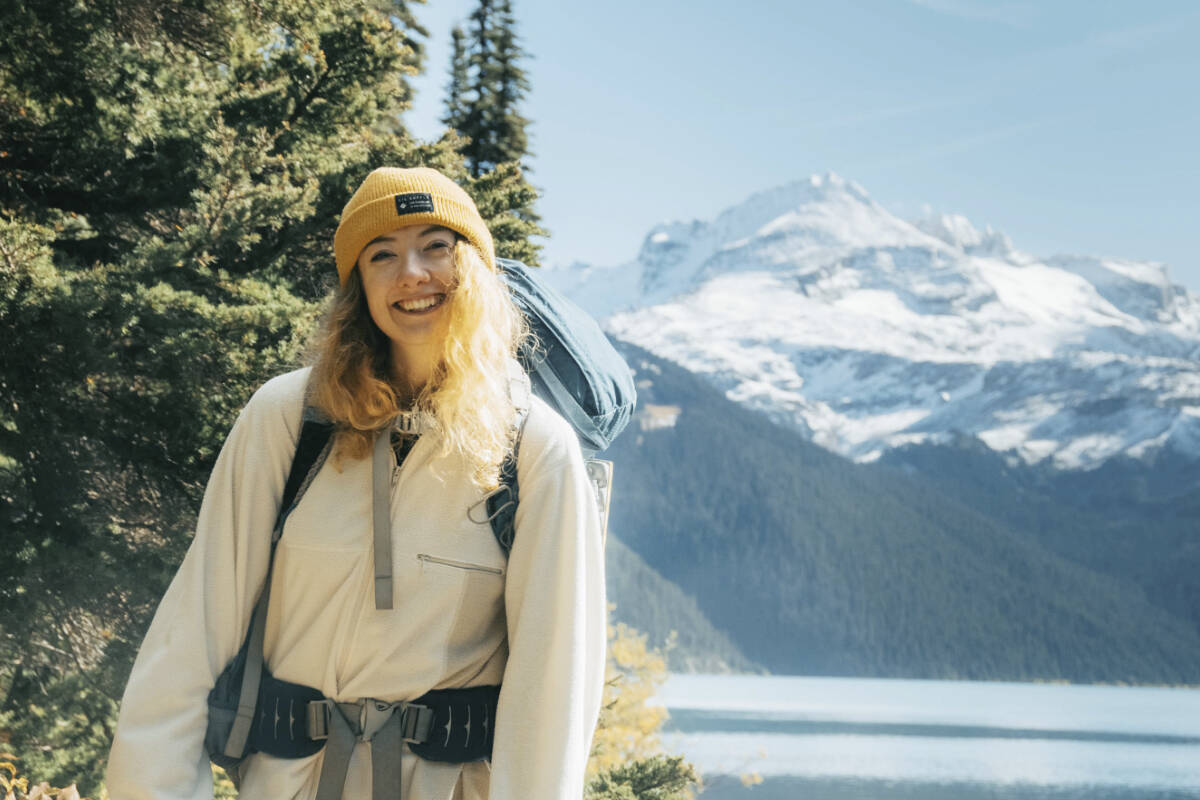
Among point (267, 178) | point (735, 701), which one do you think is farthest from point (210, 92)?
point (735, 701)

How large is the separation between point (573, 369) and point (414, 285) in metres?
0.38

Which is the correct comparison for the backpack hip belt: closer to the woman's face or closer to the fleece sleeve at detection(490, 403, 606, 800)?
the fleece sleeve at detection(490, 403, 606, 800)

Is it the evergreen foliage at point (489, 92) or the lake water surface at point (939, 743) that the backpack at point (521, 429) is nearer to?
the evergreen foliage at point (489, 92)

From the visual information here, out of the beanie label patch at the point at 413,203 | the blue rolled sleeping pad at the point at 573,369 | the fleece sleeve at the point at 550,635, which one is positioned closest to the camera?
the fleece sleeve at the point at 550,635

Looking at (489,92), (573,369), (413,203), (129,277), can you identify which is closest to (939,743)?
(489,92)

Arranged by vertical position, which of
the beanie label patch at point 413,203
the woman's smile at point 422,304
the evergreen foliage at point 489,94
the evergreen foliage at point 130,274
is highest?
the evergreen foliage at point 489,94

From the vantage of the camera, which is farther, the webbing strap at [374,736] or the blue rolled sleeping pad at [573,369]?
the blue rolled sleeping pad at [573,369]

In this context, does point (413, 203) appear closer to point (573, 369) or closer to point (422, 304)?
point (422, 304)

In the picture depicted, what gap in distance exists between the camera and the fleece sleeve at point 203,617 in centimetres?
202

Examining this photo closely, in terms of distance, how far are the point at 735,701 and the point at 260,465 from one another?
152117 millimetres

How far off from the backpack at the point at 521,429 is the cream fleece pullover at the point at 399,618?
0.9 inches

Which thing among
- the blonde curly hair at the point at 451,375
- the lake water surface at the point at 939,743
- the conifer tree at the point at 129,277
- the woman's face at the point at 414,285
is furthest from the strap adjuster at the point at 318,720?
the lake water surface at the point at 939,743

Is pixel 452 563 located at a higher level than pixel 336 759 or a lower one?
higher

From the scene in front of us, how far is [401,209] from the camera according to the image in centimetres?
224
